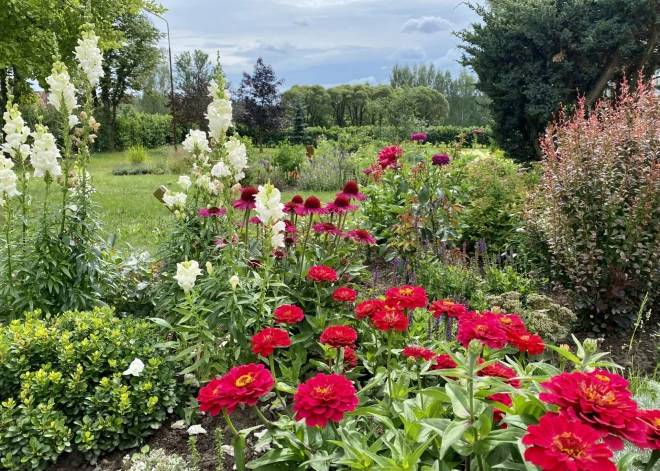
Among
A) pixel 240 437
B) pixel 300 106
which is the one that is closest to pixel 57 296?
pixel 240 437

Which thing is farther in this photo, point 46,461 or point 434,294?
point 434,294

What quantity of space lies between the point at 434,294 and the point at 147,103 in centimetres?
4120

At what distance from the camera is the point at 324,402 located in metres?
1.28

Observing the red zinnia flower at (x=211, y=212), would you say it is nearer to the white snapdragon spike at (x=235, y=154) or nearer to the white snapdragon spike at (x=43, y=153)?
the white snapdragon spike at (x=235, y=154)

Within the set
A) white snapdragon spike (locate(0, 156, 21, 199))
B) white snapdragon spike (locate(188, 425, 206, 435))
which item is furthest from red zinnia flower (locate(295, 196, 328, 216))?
white snapdragon spike (locate(0, 156, 21, 199))

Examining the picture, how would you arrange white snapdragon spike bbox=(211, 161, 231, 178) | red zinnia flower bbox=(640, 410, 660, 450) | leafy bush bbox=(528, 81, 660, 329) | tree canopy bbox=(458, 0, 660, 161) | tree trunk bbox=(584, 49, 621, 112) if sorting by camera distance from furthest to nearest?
tree trunk bbox=(584, 49, 621, 112), tree canopy bbox=(458, 0, 660, 161), leafy bush bbox=(528, 81, 660, 329), white snapdragon spike bbox=(211, 161, 231, 178), red zinnia flower bbox=(640, 410, 660, 450)

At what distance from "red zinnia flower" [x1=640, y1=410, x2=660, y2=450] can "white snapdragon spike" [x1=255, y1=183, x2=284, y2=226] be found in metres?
1.75

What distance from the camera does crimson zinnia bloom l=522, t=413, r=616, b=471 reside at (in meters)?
0.92

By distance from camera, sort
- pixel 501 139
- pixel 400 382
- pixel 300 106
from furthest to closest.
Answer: pixel 300 106 → pixel 501 139 → pixel 400 382

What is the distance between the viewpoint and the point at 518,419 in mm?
1289

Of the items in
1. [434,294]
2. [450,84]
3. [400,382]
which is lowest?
[434,294]

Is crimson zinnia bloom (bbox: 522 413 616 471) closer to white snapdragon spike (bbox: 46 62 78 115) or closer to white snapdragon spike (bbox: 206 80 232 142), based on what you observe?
white snapdragon spike (bbox: 206 80 232 142)

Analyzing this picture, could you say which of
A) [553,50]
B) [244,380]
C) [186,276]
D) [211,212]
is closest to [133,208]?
[211,212]

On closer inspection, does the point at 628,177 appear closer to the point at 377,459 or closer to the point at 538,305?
the point at 538,305
